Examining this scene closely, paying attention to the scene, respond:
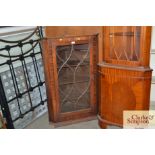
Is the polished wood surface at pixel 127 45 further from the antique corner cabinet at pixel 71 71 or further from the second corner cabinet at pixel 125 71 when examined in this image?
the antique corner cabinet at pixel 71 71

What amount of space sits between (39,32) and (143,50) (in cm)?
121

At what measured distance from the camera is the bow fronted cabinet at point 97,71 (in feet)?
5.82

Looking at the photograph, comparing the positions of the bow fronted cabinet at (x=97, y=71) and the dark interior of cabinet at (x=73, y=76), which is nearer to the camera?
the bow fronted cabinet at (x=97, y=71)

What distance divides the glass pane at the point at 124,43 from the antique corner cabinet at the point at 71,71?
18 centimetres

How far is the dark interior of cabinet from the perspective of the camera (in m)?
2.00

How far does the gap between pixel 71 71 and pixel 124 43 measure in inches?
22.6

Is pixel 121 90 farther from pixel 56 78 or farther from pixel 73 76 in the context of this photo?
pixel 56 78

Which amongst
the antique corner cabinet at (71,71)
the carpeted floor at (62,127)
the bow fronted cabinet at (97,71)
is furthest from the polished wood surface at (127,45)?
the carpeted floor at (62,127)

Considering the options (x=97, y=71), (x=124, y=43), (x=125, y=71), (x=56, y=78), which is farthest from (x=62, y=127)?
(x=124, y=43)

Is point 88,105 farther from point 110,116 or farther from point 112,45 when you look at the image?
point 112,45

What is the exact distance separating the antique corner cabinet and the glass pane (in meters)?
0.18

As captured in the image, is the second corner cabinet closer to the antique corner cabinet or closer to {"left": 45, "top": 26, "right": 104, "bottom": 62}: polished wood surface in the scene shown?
{"left": 45, "top": 26, "right": 104, "bottom": 62}: polished wood surface

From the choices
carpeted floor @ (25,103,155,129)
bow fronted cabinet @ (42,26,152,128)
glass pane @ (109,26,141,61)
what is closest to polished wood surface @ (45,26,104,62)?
bow fronted cabinet @ (42,26,152,128)
